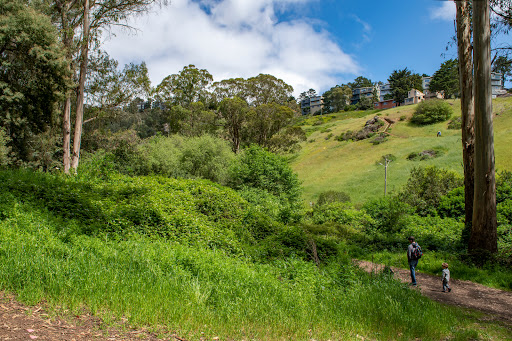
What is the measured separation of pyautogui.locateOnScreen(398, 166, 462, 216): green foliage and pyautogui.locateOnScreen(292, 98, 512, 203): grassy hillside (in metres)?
12.9

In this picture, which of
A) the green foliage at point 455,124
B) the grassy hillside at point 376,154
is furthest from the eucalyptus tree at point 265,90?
the green foliage at point 455,124

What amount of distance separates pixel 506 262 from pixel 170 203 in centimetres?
1118

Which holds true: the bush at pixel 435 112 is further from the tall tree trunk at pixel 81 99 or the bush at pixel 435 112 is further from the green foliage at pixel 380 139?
the tall tree trunk at pixel 81 99

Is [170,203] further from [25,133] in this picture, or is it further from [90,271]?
[25,133]

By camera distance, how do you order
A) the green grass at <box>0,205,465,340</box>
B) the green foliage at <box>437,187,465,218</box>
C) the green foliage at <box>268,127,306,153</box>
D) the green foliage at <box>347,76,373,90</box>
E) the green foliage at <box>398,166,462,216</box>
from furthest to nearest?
1. the green foliage at <box>347,76,373,90</box>
2. the green foliage at <box>268,127,306,153</box>
3. the green foliage at <box>398,166,462,216</box>
4. the green foliage at <box>437,187,465,218</box>
5. the green grass at <box>0,205,465,340</box>

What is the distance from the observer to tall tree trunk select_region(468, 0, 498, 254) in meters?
10.6

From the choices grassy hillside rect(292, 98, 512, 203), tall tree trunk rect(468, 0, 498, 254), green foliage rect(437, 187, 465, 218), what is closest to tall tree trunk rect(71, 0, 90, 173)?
tall tree trunk rect(468, 0, 498, 254)

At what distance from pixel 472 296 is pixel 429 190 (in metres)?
13.1

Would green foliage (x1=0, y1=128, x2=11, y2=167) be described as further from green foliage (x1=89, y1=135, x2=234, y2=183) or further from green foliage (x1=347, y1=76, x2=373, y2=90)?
green foliage (x1=347, y1=76, x2=373, y2=90)

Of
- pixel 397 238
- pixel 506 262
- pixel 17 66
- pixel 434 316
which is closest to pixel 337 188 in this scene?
pixel 397 238

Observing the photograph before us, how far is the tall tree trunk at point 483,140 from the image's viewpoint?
10594mm

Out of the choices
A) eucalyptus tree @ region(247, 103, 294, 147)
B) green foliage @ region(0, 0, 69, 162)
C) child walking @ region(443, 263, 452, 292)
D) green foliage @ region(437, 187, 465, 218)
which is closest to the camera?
child walking @ region(443, 263, 452, 292)

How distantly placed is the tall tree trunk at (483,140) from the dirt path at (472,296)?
2.34m

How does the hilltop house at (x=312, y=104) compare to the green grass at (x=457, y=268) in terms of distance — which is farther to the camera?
the hilltop house at (x=312, y=104)
